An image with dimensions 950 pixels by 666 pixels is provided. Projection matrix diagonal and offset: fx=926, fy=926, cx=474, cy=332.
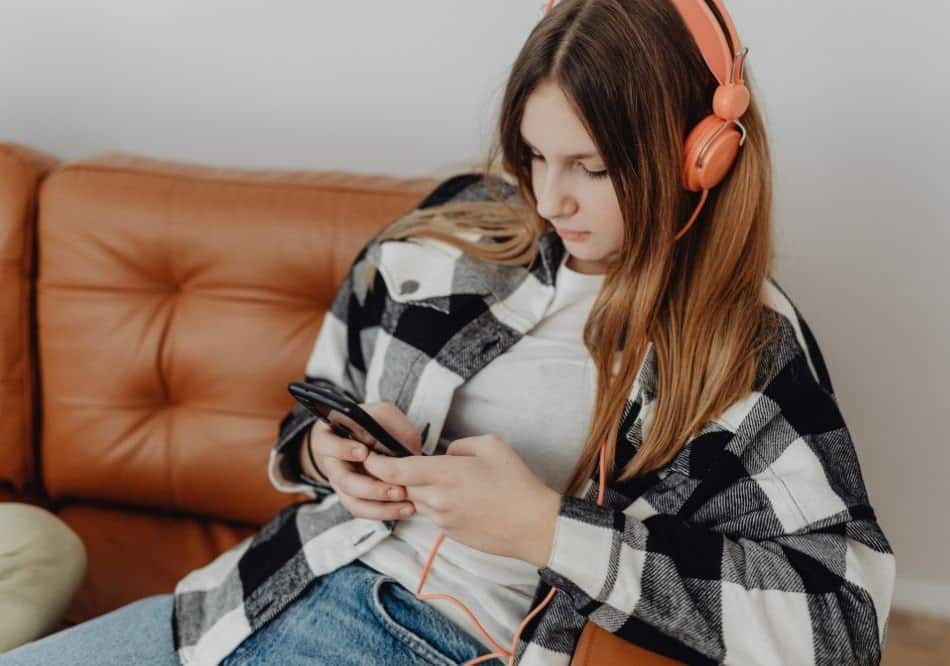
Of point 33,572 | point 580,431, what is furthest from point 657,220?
point 33,572

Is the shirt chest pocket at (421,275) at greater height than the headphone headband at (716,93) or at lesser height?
lesser

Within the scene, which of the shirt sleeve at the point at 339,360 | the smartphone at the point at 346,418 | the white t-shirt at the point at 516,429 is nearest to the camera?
the smartphone at the point at 346,418

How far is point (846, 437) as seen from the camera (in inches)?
37.3

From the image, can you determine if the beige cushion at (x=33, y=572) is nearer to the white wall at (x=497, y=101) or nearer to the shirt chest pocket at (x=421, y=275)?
the shirt chest pocket at (x=421, y=275)

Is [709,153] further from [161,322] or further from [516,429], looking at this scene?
[161,322]

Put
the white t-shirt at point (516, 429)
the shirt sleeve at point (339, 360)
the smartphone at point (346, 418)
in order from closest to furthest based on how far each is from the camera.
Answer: the smartphone at point (346, 418)
the white t-shirt at point (516, 429)
the shirt sleeve at point (339, 360)

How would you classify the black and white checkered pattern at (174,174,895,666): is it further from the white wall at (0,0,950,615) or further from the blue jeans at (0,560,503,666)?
the white wall at (0,0,950,615)

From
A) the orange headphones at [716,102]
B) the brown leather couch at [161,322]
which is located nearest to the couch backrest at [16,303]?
the brown leather couch at [161,322]

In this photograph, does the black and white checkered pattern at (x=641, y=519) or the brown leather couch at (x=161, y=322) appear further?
the brown leather couch at (x=161, y=322)

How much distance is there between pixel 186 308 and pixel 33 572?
15.8 inches

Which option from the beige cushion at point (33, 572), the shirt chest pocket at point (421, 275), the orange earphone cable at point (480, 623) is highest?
the shirt chest pocket at point (421, 275)

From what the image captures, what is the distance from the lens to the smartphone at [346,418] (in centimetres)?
86

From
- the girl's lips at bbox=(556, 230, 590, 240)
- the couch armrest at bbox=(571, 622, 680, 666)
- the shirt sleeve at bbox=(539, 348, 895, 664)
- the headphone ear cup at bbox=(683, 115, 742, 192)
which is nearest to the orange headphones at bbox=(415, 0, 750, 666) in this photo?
the headphone ear cup at bbox=(683, 115, 742, 192)

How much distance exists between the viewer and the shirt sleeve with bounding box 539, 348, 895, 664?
877 millimetres
